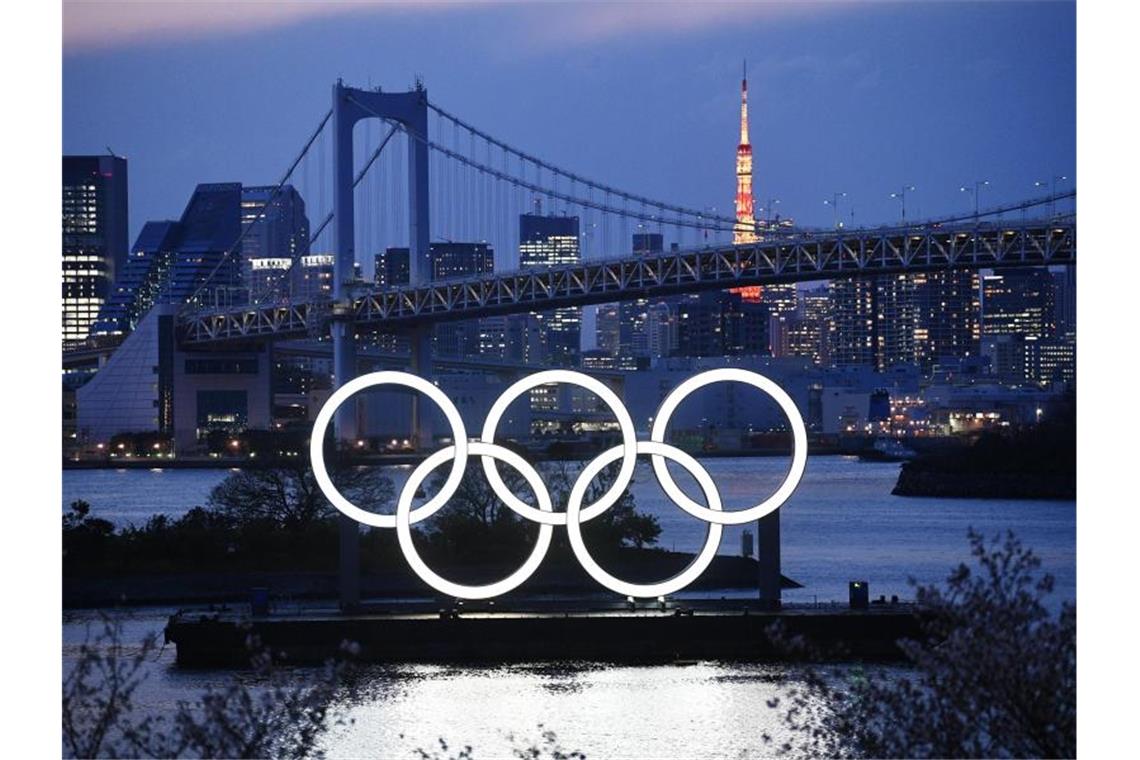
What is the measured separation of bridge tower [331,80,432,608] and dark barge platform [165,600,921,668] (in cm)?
1775

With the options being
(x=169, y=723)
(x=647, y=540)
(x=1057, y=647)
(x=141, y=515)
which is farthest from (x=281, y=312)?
(x=1057, y=647)

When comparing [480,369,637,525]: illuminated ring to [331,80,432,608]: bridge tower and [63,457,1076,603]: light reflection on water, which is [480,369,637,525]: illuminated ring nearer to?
[63,457,1076,603]: light reflection on water

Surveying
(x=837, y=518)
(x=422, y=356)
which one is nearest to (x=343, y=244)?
(x=422, y=356)

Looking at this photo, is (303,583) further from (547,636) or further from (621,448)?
(621,448)

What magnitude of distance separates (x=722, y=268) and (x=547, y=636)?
55.2 feet

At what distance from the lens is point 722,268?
100.0 feet

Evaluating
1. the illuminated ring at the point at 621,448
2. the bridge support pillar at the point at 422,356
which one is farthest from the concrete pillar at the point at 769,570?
the bridge support pillar at the point at 422,356

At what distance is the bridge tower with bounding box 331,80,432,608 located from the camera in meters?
32.2

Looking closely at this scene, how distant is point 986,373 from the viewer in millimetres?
60469

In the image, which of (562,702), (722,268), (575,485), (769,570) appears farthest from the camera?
(722,268)

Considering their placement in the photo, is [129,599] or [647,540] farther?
[647,540]

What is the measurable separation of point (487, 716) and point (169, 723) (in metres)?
1.74

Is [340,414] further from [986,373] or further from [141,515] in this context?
[986,373]
